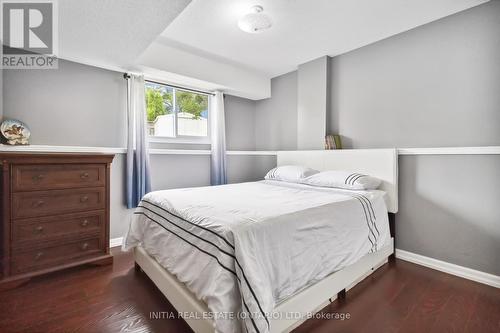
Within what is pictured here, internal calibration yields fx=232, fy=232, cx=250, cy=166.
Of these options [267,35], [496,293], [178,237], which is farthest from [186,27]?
[496,293]

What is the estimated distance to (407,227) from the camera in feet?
8.04

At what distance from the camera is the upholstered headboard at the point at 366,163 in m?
2.39

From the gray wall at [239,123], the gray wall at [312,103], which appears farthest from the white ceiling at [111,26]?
the gray wall at [312,103]

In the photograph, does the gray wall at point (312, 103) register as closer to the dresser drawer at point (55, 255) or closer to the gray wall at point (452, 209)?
the gray wall at point (452, 209)

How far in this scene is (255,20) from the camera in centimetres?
211

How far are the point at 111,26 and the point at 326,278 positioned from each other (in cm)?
244

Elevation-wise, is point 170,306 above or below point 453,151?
below

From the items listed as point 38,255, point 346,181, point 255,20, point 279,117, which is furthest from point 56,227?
point 279,117

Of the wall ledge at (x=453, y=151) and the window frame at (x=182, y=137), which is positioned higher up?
the window frame at (x=182, y=137)

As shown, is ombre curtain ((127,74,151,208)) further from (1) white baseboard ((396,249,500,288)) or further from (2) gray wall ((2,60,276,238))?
(1) white baseboard ((396,249,500,288))

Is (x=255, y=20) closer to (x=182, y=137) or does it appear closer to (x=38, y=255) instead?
(x=182, y=137)

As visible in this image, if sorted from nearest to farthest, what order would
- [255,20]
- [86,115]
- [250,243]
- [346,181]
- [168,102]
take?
[250,243] → [255,20] → [346,181] → [86,115] → [168,102]

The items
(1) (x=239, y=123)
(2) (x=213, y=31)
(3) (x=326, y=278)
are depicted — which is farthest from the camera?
(1) (x=239, y=123)

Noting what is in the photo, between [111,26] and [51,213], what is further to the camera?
[51,213]
